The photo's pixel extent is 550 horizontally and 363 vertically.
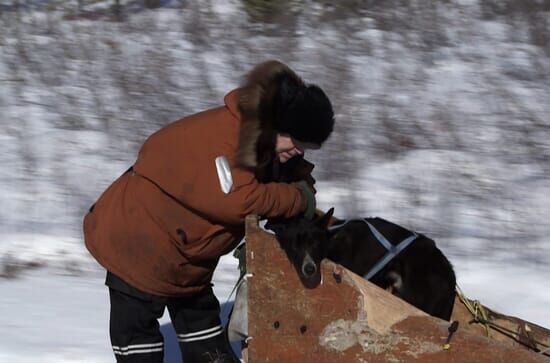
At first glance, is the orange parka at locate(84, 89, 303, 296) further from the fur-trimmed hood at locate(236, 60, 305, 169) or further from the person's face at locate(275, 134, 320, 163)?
the person's face at locate(275, 134, 320, 163)

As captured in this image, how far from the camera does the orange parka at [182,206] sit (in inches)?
125

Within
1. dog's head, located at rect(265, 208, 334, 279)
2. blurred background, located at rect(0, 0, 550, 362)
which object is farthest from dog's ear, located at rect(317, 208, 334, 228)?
blurred background, located at rect(0, 0, 550, 362)

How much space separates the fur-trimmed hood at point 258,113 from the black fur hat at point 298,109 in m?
0.02

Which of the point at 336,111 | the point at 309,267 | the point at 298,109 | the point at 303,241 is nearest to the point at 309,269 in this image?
the point at 309,267

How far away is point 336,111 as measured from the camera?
7.80 meters

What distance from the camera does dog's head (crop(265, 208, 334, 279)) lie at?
10.4 ft

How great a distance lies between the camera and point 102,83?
8.43m

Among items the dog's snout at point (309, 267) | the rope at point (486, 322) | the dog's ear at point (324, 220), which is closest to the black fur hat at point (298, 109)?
the dog's ear at point (324, 220)

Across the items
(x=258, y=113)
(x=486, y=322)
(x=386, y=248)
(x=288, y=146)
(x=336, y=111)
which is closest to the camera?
(x=258, y=113)

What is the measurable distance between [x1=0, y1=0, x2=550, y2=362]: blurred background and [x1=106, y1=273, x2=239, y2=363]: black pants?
2.04 ft

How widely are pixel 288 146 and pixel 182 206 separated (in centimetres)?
44

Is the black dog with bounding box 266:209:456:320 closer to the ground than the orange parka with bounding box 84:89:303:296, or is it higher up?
closer to the ground

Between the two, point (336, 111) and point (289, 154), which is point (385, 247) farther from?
point (336, 111)

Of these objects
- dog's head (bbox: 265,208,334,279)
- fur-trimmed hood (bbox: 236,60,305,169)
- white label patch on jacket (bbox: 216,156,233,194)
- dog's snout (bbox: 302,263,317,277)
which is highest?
fur-trimmed hood (bbox: 236,60,305,169)
